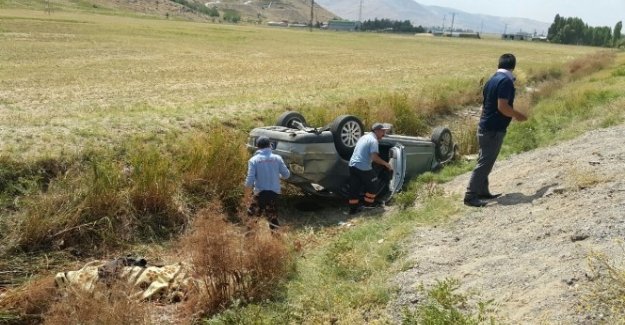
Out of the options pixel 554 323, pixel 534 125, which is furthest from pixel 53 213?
pixel 534 125

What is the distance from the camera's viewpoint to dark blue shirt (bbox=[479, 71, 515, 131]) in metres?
7.12

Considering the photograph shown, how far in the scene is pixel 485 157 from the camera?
296 inches

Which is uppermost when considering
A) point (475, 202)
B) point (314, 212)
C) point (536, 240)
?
point (536, 240)

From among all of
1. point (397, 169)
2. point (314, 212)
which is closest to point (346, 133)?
point (397, 169)

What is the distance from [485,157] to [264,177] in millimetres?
3049

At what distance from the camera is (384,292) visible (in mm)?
5316

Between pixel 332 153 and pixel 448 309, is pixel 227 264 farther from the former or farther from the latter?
pixel 332 153

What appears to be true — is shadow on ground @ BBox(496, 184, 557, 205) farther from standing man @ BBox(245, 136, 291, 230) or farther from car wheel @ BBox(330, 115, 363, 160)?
standing man @ BBox(245, 136, 291, 230)

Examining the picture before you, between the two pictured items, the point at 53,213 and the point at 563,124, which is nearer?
the point at 53,213

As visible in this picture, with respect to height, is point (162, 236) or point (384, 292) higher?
point (384, 292)

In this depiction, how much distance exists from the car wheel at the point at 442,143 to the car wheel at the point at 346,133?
232cm

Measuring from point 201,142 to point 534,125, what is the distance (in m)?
7.99

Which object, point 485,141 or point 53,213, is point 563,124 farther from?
point 53,213

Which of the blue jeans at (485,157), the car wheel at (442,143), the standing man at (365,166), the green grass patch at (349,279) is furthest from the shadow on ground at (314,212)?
the car wheel at (442,143)
